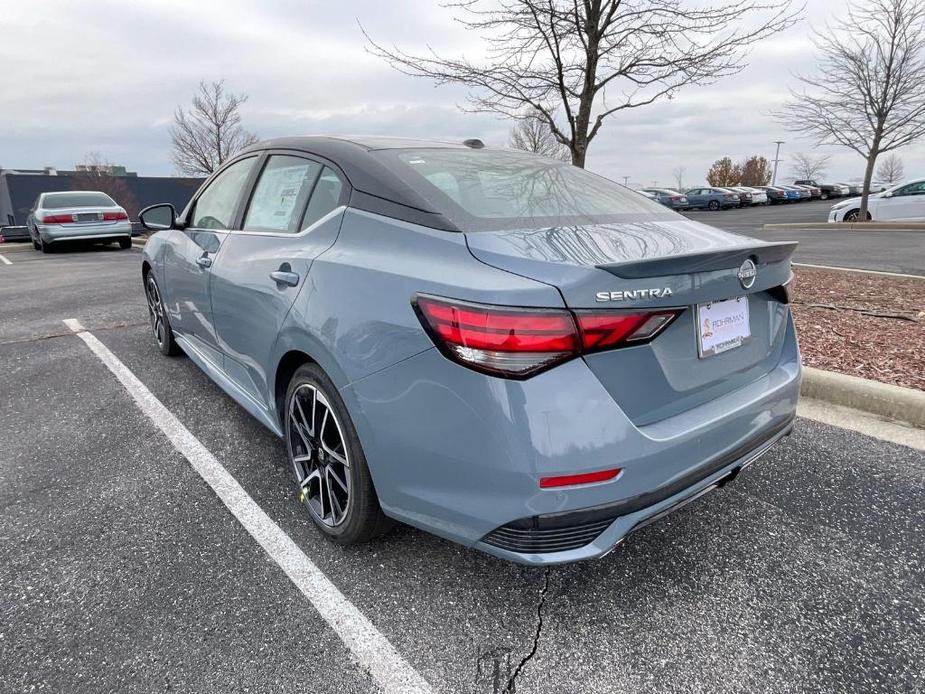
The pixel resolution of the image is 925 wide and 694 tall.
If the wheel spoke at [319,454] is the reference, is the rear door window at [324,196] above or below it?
above

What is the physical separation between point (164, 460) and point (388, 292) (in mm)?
1925

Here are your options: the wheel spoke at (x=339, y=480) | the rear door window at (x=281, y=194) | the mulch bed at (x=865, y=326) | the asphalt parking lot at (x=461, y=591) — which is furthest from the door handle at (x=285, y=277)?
the mulch bed at (x=865, y=326)

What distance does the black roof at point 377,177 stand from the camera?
6.66 feet

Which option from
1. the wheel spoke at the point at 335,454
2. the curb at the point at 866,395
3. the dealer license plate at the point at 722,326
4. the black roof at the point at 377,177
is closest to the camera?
the dealer license plate at the point at 722,326

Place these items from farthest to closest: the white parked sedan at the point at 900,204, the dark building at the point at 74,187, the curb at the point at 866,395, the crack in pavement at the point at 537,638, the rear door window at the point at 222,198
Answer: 1. the dark building at the point at 74,187
2. the white parked sedan at the point at 900,204
3. the curb at the point at 866,395
4. the rear door window at the point at 222,198
5. the crack in pavement at the point at 537,638

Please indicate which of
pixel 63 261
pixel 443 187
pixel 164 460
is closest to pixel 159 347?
pixel 164 460

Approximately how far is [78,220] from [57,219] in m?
0.42

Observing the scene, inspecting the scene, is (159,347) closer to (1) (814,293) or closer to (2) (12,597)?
(2) (12,597)

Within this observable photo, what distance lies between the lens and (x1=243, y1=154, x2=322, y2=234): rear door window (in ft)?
8.54

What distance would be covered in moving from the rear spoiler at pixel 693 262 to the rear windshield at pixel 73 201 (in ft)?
53.0

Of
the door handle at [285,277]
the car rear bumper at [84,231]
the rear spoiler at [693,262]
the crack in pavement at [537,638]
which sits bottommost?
the crack in pavement at [537,638]

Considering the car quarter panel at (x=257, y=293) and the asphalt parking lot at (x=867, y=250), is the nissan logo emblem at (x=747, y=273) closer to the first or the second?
the car quarter panel at (x=257, y=293)

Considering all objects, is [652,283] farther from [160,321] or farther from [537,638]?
[160,321]

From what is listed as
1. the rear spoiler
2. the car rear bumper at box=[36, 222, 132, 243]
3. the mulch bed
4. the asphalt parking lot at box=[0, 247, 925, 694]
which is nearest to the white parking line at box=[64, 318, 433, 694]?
the asphalt parking lot at box=[0, 247, 925, 694]
